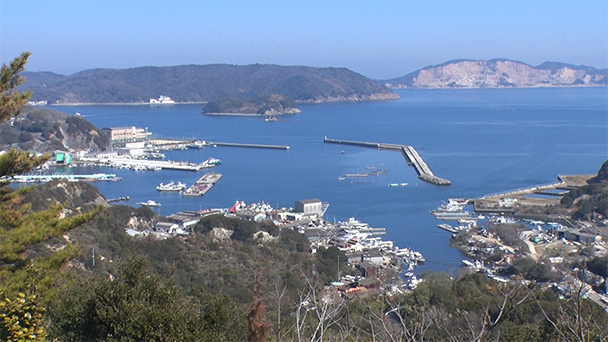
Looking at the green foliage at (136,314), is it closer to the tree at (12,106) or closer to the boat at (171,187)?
the tree at (12,106)

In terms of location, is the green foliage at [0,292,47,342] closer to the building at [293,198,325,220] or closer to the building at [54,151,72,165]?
the building at [293,198,325,220]

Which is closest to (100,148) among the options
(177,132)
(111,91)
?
(177,132)

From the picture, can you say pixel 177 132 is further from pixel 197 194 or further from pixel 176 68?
pixel 176 68

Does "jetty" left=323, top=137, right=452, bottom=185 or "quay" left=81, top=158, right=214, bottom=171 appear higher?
"jetty" left=323, top=137, right=452, bottom=185

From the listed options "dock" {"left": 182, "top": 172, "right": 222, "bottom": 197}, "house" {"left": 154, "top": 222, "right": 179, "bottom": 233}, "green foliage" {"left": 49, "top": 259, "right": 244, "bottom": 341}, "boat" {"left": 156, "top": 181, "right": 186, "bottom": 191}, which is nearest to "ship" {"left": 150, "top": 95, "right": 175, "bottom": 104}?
"dock" {"left": 182, "top": 172, "right": 222, "bottom": 197}

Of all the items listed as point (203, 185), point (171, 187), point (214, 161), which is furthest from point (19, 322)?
point (214, 161)
